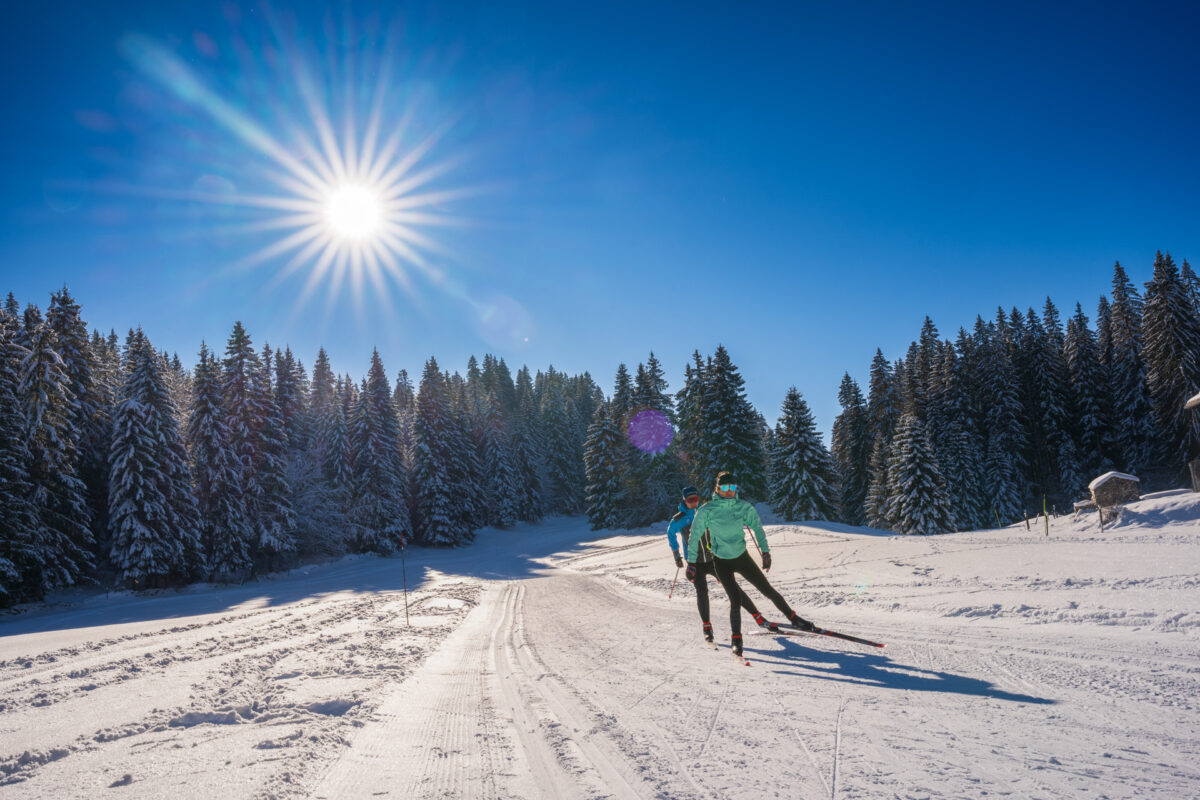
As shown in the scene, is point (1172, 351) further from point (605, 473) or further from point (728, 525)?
point (728, 525)

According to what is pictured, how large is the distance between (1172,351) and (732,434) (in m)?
28.8

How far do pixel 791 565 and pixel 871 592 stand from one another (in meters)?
4.80

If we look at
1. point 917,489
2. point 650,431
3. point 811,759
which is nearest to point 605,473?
point 650,431

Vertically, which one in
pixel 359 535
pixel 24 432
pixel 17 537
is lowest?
pixel 359 535

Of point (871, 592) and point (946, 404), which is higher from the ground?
point (946, 404)

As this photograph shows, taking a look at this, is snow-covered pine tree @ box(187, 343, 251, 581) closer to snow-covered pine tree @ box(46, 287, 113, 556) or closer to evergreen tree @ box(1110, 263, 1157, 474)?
snow-covered pine tree @ box(46, 287, 113, 556)

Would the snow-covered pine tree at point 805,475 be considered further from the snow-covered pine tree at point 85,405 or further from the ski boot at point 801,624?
the snow-covered pine tree at point 85,405

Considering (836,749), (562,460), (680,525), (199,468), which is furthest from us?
(562,460)

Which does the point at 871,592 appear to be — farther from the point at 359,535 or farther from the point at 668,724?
the point at 359,535

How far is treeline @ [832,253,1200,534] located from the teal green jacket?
3047cm

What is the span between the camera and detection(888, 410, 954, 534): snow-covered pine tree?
32.0 m

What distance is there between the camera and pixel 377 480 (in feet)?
126

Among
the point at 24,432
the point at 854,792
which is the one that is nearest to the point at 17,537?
the point at 24,432

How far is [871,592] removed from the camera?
10273 millimetres
